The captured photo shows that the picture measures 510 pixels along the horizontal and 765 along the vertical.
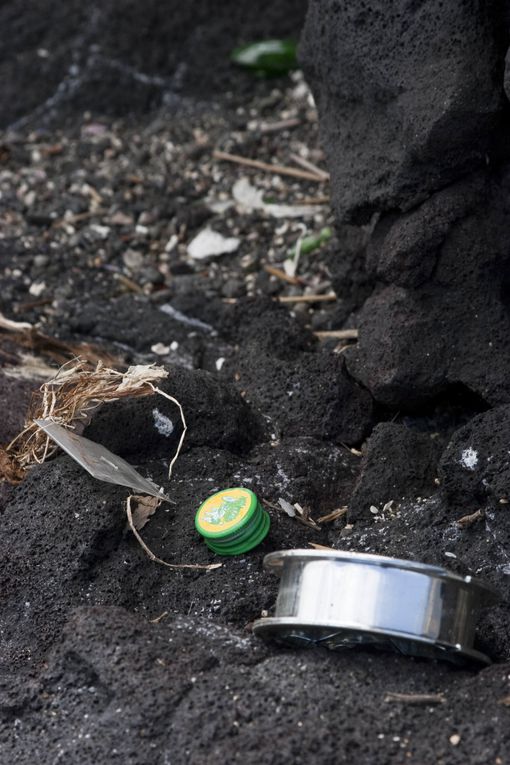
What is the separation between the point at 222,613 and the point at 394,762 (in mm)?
740

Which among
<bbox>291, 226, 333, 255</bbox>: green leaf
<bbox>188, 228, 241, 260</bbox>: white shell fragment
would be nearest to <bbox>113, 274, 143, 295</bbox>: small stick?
<bbox>188, 228, 241, 260</bbox>: white shell fragment

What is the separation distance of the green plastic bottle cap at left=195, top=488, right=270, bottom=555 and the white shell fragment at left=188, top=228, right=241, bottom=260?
6.98 feet

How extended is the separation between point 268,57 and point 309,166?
1053 mm

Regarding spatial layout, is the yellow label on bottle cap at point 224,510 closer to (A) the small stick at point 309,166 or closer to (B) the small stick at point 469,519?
(B) the small stick at point 469,519

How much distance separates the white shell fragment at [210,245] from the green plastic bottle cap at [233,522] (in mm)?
2128

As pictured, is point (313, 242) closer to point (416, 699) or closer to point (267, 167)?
point (267, 167)

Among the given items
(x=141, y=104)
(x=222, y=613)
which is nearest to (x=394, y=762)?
(x=222, y=613)

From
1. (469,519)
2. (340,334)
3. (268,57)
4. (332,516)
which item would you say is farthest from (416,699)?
(268,57)

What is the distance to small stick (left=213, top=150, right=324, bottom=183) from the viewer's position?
18.0 feet

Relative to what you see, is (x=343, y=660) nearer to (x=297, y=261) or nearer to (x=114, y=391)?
(x=114, y=391)

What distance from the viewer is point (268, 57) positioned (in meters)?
6.30

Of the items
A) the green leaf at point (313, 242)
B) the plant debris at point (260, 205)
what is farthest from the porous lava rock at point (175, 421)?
the plant debris at point (260, 205)

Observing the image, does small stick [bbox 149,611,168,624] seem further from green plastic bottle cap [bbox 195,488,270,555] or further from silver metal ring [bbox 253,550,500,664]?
silver metal ring [bbox 253,550,500,664]

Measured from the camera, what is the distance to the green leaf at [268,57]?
6.27 meters
